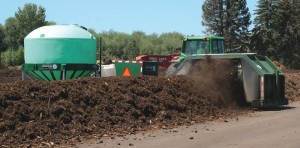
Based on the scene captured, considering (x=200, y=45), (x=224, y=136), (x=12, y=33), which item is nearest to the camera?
(x=224, y=136)

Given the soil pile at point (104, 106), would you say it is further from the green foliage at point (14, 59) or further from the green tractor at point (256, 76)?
the green foliage at point (14, 59)

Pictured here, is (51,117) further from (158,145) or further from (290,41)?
(290,41)

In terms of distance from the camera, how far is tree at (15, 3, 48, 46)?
266 ft

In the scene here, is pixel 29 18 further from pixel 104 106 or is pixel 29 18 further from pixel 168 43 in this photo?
pixel 104 106

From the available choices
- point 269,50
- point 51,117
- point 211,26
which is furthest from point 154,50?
point 51,117

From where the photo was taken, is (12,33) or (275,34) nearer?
(275,34)

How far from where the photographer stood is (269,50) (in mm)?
51375

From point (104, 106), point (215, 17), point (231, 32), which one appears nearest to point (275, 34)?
point (231, 32)

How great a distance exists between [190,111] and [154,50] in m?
62.3

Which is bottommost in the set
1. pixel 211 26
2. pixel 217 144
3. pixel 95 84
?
pixel 217 144

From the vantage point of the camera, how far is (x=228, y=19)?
61656 millimetres

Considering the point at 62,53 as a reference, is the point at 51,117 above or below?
below

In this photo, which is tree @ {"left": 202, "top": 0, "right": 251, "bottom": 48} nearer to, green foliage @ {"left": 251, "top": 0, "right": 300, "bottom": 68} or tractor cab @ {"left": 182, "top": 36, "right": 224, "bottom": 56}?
green foliage @ {"left": 251, "top": 0, "right": 300, "bottom": 68}

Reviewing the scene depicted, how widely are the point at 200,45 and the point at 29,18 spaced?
64.2 m
